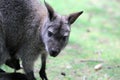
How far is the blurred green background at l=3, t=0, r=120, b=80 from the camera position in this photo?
8.09m

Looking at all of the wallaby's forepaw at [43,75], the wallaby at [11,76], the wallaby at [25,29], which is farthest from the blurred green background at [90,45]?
the wallaby at [25,29]

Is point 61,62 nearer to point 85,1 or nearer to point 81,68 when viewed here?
point 81,68

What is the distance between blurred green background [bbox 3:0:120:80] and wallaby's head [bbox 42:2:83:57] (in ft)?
4.35

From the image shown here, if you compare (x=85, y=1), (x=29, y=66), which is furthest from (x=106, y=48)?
(x=85, y=1)

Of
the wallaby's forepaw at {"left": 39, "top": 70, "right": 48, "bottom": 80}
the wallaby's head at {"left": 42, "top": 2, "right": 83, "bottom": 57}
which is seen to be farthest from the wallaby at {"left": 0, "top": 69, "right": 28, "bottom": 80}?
the wallaby's head at {"left": 42, "top": 2, "right": 83, "bottom": 57}

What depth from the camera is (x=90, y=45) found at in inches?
404

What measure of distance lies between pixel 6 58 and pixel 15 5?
0.92 metres

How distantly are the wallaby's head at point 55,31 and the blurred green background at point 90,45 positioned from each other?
52.2 inches

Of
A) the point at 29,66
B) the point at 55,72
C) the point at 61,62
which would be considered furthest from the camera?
the point at 61,62

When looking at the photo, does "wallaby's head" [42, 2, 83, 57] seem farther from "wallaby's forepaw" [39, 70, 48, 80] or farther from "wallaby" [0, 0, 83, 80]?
"wallaby's forepaw" [39, 70, 48, 80]

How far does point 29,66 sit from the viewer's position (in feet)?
22.6

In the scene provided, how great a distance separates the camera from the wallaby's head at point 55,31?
6.45m

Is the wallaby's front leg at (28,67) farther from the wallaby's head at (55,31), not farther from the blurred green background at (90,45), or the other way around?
the blurred green background at (90,45)

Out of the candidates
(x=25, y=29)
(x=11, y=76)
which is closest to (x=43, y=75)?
(x=11, y=76)
